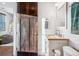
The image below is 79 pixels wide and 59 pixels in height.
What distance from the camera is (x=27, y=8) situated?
4.96 ft

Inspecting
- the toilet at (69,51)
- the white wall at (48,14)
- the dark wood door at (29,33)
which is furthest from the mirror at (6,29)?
the toilet at (69,51)

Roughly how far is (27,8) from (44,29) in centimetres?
26

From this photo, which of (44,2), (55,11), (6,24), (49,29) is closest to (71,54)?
(49,29)

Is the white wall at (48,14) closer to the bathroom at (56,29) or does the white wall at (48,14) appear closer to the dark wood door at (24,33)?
the bathroom at (56,29)

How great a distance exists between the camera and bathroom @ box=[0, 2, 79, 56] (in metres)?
1.50

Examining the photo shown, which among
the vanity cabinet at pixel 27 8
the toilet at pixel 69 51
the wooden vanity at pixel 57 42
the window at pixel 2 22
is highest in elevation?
the vanity cabinet at pixel 27 8

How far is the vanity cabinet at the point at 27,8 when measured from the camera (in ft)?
4.95

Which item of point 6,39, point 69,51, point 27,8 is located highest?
point 27,8

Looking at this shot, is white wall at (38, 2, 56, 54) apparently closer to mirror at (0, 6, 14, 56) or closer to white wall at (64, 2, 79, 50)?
white wall at (64, 2, 79, 50)

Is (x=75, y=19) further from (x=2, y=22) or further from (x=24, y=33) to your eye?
(x=2, y=22)

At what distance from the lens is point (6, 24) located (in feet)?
4.94

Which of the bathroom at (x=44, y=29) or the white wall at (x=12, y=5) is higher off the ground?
the white wall at (x=12, y=5)

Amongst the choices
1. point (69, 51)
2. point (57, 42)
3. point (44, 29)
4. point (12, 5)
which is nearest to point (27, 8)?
point (12, 5)

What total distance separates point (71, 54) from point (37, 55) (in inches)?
12.6
